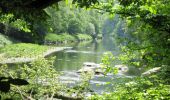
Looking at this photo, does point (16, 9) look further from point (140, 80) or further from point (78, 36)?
point (78, 36)

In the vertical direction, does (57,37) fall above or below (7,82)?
below

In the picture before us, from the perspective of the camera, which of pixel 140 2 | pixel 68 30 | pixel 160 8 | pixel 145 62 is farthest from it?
pixel 68 30

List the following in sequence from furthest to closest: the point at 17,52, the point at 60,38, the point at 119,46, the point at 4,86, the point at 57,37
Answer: the point at 60,38 → the point at 57,37 → the point at 17,52 → the point at 119,46 → the point at 4,86

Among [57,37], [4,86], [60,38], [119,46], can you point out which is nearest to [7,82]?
[4,86]

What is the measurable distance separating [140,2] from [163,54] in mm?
4312

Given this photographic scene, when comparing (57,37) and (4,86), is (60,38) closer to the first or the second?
(57,37)

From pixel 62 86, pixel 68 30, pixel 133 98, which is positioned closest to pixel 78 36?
pixel 68 30

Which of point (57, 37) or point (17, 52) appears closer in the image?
point (17, 52)

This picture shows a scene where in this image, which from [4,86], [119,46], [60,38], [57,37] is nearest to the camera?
[4,86]

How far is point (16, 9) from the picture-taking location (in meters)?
4.72

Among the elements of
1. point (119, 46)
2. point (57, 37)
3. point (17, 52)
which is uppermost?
point (119, 46)

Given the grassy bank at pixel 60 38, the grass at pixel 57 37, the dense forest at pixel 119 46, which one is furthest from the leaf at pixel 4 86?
the grass at pixel 57 37

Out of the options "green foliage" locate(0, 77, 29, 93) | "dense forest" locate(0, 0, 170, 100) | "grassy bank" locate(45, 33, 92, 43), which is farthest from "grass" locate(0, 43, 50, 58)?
"green foliage" locate(0, 77, 29, 93)

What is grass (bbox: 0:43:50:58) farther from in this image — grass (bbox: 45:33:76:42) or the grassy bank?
grass (bbox: 45:33:76:42)
